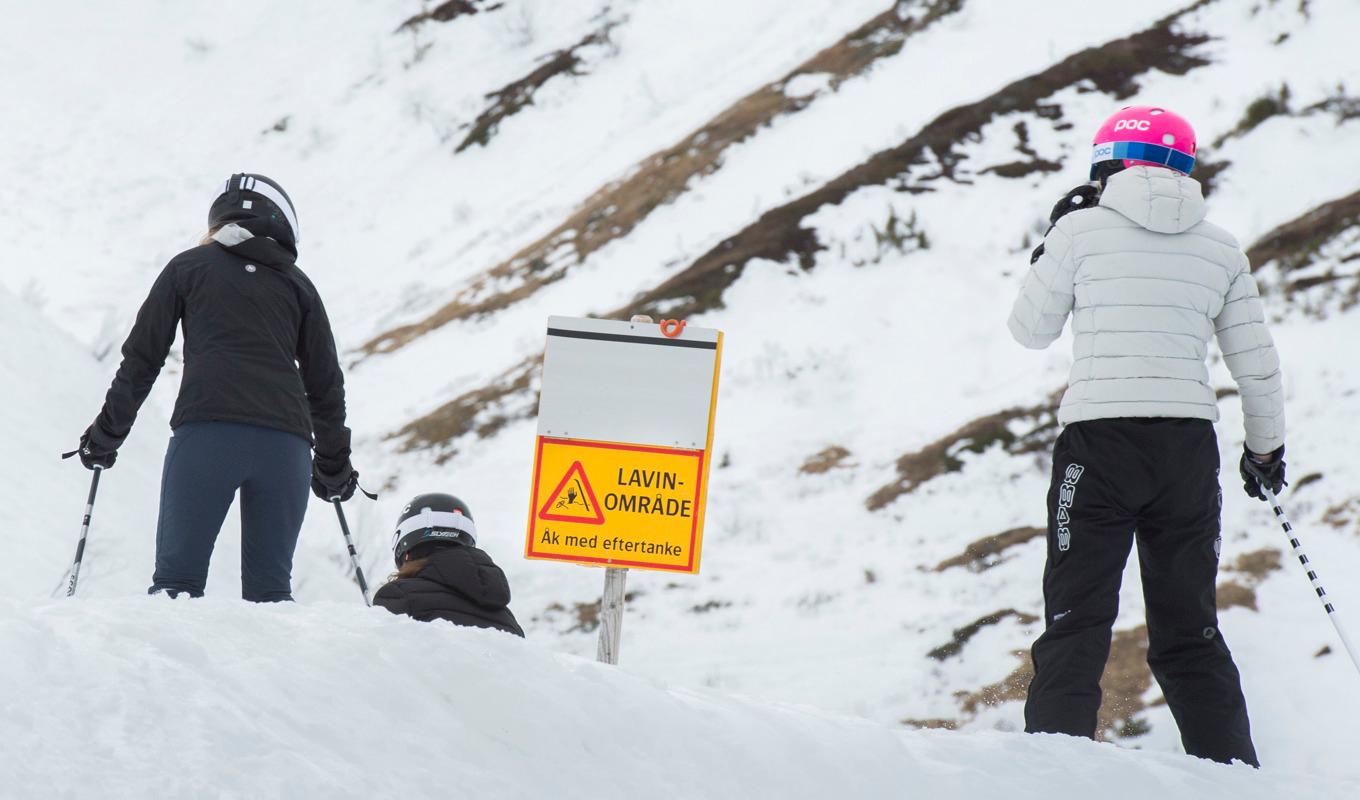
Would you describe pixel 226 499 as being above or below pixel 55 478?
below

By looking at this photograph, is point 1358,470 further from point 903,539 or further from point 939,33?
point 939,33

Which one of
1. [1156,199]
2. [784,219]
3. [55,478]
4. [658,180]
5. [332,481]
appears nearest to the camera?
[1156,199]

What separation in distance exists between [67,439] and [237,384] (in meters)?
3.23

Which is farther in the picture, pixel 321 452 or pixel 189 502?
pixel 321 452

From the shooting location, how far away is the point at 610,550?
4840 millimetres

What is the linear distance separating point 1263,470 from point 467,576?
91.0 inches

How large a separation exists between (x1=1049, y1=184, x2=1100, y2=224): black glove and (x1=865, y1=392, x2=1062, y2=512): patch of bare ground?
439 cm

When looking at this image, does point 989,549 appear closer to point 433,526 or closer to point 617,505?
point 617,505

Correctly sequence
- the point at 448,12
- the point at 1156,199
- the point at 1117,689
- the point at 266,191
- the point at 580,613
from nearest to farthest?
the point at 1156,199 < the point at 266,191 < the point at 1117,689 < the point at 580,613 < the point at 448,12

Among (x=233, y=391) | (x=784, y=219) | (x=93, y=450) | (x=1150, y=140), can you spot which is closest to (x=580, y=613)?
(x=93, y=450)

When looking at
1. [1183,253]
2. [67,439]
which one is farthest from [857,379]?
[1183,253]

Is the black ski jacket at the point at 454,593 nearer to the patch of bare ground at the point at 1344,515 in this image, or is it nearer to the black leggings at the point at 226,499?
the black leggings at the point at 226,499

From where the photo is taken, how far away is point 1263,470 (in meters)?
3.76

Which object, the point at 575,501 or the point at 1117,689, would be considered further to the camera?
the point at 1117,689
